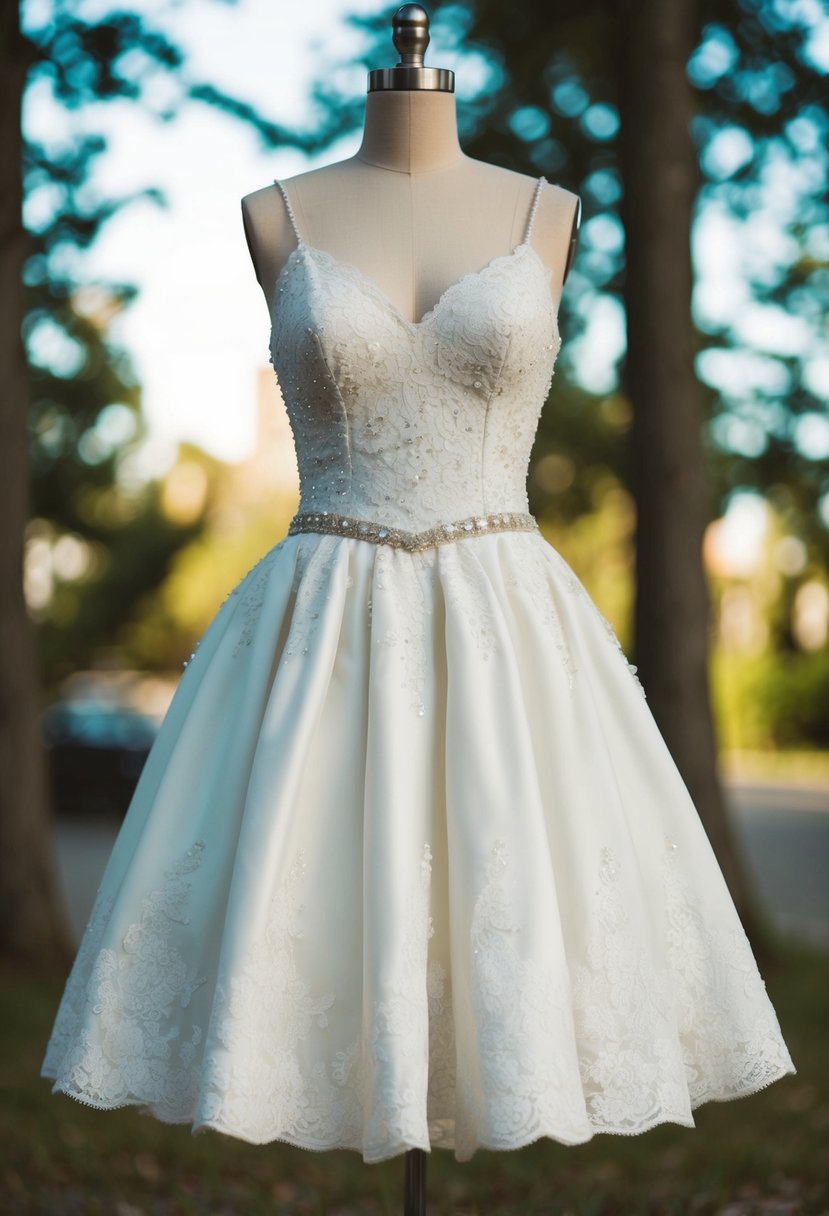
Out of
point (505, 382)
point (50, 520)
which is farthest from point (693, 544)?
point (50, 520)

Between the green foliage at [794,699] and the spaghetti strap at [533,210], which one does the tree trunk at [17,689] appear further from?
the green foliage at [794,699]

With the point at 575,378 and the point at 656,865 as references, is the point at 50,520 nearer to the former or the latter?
the point at 575,378

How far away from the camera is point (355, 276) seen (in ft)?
7.93

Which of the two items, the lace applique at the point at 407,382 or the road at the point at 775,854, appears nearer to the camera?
the lace applique at the point at 407,382

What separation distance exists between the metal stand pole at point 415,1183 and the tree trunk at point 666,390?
12.5 ft

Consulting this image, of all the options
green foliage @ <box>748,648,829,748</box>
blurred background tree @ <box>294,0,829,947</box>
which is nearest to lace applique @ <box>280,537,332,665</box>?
blurred background tree @ <box>294,0,829,947</box>

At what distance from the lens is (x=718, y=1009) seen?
7.29 feet

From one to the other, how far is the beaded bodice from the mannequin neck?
0.25m

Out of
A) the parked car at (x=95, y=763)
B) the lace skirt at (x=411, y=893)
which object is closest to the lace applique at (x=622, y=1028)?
the lace skirt at (x=411, y=893)

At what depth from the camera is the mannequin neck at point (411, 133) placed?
8.45ft

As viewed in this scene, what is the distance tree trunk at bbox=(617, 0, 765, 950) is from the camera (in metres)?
5.83

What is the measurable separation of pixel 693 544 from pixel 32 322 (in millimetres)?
4311

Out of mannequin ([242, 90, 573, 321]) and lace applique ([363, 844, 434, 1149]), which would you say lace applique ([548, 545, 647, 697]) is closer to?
mannequin ([242, 90, 573, 321])

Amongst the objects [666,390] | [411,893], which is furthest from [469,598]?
[666,390]
